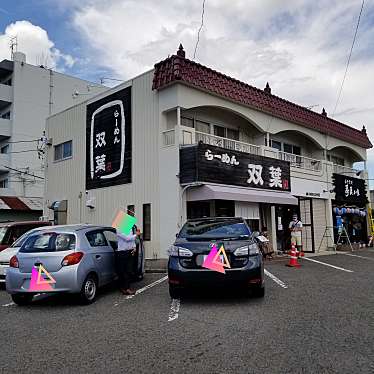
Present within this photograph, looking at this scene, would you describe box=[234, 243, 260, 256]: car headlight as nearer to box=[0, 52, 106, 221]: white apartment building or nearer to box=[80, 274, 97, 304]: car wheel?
box=[80, 274, 97, 304]: car wheel

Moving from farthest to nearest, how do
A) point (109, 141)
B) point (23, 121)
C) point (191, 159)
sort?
1. point (23, 121)
2. point (109, 141)
3. point (191, 159)

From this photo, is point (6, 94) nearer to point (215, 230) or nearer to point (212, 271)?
point (215, 230)

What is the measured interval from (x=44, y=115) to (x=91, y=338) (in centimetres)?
2874

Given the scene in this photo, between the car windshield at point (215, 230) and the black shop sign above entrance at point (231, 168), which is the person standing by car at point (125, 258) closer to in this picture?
the car windshield at point (215, 230)

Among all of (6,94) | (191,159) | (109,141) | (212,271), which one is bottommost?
(212,271)

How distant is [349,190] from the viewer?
77.4 ft

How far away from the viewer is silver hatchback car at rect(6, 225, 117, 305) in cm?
718

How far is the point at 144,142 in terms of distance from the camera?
15680mm

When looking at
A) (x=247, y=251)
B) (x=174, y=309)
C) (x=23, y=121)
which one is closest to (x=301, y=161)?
(x=247, y=251)

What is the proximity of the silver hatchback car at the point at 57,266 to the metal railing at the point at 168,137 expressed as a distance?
7258 mm

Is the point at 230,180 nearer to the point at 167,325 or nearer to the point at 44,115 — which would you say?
the point at 167,325

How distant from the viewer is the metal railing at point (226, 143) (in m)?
15.5

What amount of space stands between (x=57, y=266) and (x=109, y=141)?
35.3 feet

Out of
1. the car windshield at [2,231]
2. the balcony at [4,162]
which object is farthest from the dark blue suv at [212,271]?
the balcony at [4,162]
